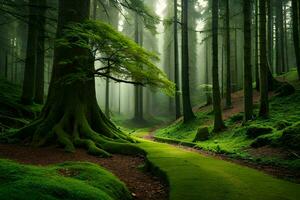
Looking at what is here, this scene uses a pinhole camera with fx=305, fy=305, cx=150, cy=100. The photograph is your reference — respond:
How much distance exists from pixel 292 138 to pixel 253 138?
2532 mm

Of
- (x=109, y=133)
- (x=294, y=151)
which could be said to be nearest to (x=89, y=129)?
(x=109, y=133)

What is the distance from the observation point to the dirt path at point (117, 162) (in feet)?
21.6

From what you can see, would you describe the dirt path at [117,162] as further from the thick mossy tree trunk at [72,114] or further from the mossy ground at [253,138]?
the mossy ground at [253,138]

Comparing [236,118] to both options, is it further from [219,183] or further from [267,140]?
[219,183]

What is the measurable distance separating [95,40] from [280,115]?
933 centimetres

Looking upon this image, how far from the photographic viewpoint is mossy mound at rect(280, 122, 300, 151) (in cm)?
921

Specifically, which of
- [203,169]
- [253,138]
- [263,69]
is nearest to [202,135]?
[253,138]

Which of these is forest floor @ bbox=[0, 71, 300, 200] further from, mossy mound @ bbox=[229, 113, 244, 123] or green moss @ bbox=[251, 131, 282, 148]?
mossy mound @ bbox=[229, 113, 244, 123]

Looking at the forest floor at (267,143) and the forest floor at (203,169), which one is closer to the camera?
the forest floor at (203,169)

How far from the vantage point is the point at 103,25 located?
30.9 ft

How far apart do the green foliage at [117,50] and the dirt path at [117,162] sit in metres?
2.47

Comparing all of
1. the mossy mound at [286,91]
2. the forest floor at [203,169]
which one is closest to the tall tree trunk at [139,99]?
the mossy mound at [286,91]

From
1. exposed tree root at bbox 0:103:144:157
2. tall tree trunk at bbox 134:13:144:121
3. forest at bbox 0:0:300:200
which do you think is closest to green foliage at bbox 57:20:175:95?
forest at bbox 0:0:300:200

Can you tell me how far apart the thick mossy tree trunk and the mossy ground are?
371 centimetres
